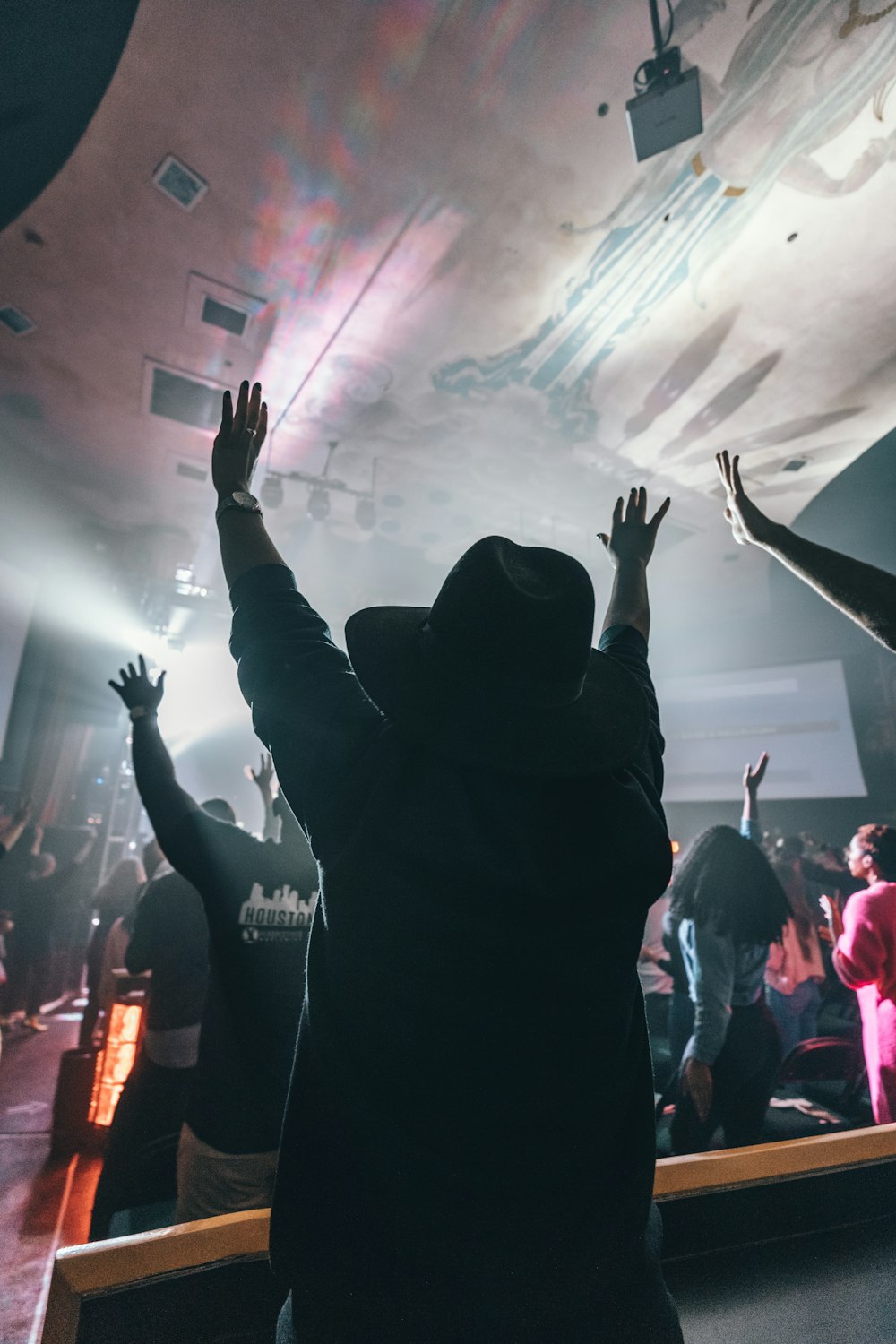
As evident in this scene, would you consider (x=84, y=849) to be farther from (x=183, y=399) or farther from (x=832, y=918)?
(x=832, y=918)

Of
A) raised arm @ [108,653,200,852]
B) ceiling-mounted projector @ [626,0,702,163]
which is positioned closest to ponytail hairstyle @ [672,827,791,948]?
raised arm @ [108,653,200,852]

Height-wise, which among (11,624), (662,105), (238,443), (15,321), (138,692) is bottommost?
(138,692)

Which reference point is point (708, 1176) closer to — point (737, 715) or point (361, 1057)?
point (361, 1057)

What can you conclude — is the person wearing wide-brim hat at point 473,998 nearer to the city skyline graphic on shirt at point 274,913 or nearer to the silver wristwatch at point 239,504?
the silver wristwatch at point 239,504

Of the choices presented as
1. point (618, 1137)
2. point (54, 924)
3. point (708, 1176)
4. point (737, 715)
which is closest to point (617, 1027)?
point (618, 1137)

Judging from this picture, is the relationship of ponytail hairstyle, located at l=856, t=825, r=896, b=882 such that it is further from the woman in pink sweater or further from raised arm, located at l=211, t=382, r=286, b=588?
raised arm, located at l=211, t=382, r=286, b=588

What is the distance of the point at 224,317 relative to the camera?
4.41 meters

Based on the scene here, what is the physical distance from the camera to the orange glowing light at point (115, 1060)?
3215mm

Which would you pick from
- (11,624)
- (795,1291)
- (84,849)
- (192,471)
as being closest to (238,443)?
(795,1291)

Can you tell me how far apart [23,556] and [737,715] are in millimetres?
8720

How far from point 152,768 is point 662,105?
10.9 feet

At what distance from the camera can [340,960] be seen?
2.29 feet

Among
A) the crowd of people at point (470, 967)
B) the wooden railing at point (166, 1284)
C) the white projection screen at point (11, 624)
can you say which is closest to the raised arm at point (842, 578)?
the crowd of people at point (470, 967)

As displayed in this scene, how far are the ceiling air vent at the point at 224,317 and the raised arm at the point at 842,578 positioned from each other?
413 cm
